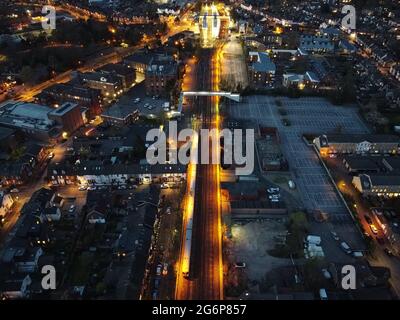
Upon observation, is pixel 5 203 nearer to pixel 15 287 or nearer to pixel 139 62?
pixel 15 287

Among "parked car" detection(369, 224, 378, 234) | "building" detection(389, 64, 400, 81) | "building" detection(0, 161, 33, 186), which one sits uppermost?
"building" detection(389, 64, 400, 81)

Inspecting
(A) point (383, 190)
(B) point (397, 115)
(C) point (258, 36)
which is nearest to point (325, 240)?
(A) point (383, 190)

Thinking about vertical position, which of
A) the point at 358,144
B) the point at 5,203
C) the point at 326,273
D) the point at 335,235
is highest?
the point at 358,144

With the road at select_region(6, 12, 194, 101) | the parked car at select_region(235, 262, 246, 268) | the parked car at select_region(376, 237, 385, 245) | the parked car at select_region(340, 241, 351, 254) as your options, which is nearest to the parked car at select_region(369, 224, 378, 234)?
the parked car at select_region(376, 237, 385, 245)

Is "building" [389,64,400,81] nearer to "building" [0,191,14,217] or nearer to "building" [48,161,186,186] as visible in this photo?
"building" [48,161,186,186]

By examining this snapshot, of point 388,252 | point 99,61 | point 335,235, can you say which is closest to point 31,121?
point 99,61

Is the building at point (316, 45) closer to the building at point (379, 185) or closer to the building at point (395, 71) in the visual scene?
the building at point (395, 71)

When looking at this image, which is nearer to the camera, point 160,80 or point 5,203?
point 5,203

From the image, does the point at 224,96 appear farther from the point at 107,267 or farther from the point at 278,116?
the point at 107,267
